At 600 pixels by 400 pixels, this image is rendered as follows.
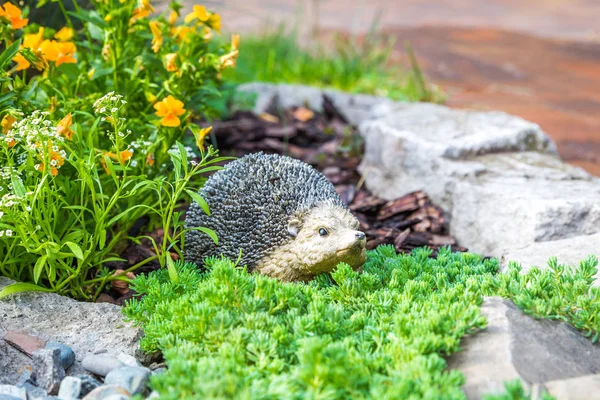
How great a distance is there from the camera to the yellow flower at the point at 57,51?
382 centimetres

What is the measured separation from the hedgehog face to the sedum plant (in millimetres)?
448

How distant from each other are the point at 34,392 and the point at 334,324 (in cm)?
124

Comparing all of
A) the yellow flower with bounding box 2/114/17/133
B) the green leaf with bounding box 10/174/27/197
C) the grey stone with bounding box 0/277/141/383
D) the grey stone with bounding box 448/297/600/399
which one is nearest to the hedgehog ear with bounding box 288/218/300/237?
the grey stone with bounding box 0/277/141/383

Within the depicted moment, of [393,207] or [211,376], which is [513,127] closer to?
[393,207]

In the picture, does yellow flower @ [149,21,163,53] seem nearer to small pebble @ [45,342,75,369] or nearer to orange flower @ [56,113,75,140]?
orange flower @ [56,113,75,140]

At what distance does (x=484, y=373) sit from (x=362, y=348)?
0.45 m

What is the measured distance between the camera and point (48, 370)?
9.53ft

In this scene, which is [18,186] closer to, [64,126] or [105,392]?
[64,126]

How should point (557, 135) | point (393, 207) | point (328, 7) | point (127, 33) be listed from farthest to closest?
point (328, 7)
point (557, 135)
point (393, 207)
point (127, 33)

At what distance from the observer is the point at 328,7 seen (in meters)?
15.3

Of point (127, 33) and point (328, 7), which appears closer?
point (127, 33)

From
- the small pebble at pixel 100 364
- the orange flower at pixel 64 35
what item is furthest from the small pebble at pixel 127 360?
the orange flower at pixel 64 35

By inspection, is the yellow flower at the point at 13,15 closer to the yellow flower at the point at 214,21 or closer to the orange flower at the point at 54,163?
the orange flower at the point at 54,163

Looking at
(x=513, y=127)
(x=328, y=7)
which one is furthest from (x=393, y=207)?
(x=328, y=7)
